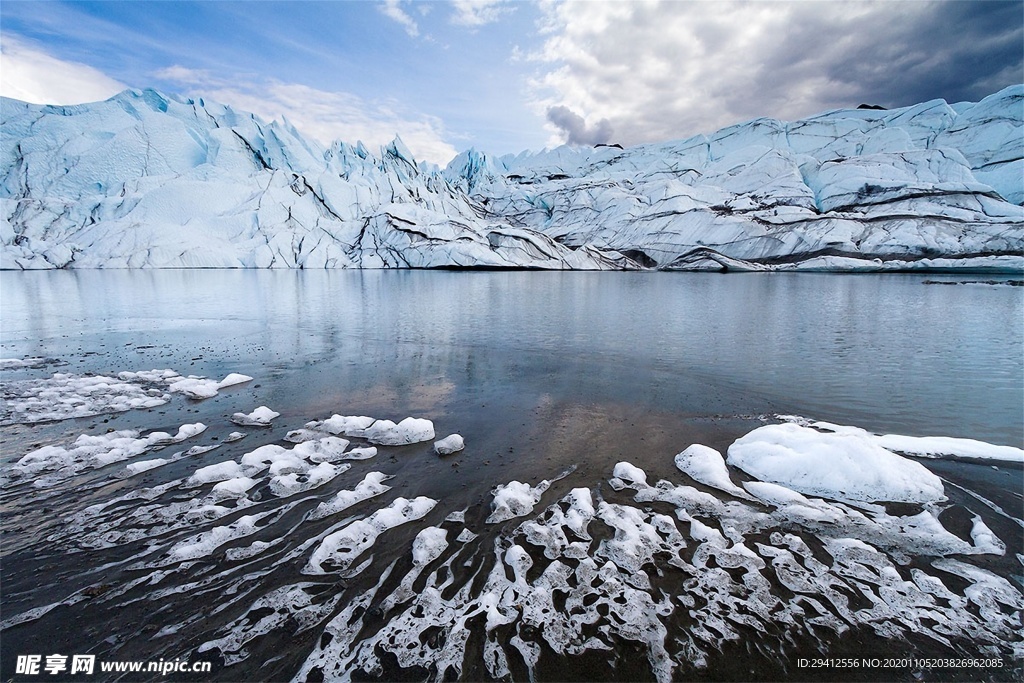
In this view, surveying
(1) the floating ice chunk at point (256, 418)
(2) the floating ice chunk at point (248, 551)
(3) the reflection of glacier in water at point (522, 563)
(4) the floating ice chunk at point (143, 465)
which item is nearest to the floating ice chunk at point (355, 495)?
(3) the reflection of glacier in water at point (522, 563)

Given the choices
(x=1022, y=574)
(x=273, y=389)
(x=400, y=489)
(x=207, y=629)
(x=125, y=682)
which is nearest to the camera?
(x=125, y=682)

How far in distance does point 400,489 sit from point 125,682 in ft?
7.36

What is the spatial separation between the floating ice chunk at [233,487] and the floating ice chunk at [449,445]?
76.4 inches

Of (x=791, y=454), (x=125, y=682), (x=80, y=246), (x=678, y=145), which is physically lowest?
(x=125, y=682)

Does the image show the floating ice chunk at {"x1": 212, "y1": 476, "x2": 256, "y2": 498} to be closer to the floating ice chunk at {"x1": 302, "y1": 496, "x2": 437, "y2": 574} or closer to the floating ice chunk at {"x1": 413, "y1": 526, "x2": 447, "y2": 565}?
the floating ice chunk at {"x1": 302, "y1": 496, "x2": 437, "y2": 574}

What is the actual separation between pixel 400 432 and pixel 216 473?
200 centimetres

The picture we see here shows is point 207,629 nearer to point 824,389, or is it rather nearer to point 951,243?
point 824,389

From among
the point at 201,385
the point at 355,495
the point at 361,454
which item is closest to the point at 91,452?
the point at 201,385

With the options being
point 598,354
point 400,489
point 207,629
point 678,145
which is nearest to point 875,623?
point 400,489

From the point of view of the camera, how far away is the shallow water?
8.78ft

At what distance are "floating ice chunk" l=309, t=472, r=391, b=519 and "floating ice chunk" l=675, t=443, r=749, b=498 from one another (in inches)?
129

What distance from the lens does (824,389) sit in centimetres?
788

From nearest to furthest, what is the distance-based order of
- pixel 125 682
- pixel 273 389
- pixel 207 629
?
pixel 125 682
pixel 207 629
pixel 273 389

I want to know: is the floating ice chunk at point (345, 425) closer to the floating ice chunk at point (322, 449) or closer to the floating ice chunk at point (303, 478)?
the floating ice chunk at point (322, 449)
